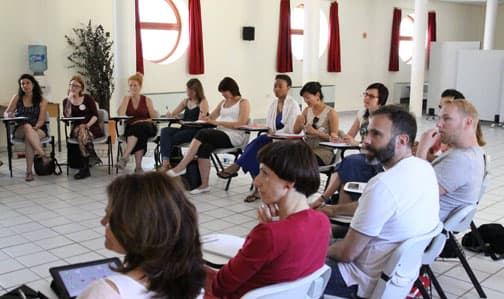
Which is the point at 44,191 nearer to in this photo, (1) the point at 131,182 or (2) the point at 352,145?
(2) the point at 352,145

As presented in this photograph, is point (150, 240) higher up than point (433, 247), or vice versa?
point (150, 240)

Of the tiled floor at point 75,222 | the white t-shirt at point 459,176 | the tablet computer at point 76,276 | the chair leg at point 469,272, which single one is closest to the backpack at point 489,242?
the tiled floor at point 75,222

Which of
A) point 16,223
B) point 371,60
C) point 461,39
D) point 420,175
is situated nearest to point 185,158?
point 16,223

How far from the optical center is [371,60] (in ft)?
45.4

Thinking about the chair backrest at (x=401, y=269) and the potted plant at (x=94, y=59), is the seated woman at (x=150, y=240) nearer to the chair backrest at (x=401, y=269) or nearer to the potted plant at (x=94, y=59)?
the chair backrest at (x=401, y=269)

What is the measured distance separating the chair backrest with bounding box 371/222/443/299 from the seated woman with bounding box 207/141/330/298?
0.39 metres

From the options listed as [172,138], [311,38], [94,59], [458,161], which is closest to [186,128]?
[172,138]

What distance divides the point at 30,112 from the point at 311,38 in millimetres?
6000

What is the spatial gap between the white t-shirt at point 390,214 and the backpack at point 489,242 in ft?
5.93

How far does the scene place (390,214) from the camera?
226 centimetres

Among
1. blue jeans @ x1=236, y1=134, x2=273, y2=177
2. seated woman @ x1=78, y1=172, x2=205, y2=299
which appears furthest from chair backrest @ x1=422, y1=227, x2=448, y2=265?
blue jeans @ x1=236, y1=134, x2=273, y2=177

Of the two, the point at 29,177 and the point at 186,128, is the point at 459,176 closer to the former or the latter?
the point at 186,128

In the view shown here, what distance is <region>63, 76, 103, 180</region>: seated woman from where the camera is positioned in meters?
6.12

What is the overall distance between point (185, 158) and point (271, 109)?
3.38ft
